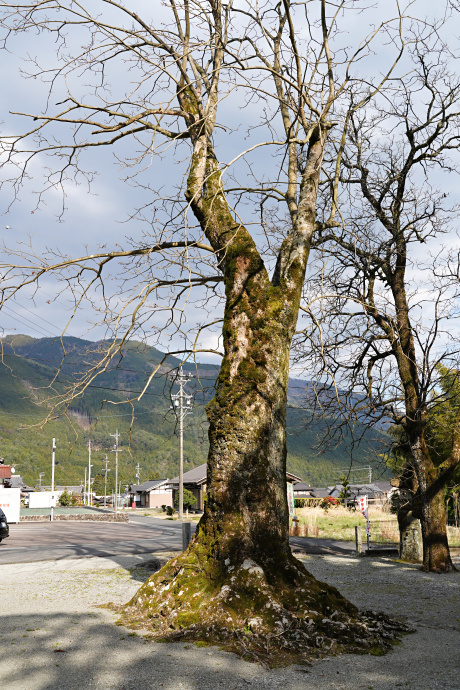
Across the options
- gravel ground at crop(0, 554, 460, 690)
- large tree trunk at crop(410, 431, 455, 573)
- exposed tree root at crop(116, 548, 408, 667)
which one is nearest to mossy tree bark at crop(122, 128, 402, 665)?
exposed tree root at crop(116, 548, 408, 667)

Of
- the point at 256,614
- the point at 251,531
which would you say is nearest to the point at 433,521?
the point at 251,531

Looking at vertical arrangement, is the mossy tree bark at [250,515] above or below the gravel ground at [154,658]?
above

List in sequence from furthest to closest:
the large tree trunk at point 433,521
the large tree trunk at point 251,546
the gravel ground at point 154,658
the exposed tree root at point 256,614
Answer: the large tree trunk at point 433,521, the large tree trunk at point 251,546, the exposed tree root at point 256,614, the gravel ground at point 154,658

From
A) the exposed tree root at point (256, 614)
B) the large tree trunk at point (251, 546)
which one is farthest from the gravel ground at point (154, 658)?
the large tree trunk at point (251, 546)

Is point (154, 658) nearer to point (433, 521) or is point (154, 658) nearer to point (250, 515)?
point (250, 515)

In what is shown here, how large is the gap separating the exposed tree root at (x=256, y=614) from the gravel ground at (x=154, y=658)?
246 mm

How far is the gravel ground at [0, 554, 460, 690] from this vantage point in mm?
4270

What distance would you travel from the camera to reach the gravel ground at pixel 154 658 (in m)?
4.27

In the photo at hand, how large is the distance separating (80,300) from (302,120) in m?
4.24

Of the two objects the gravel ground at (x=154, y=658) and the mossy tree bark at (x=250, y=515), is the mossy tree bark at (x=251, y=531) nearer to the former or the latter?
the mossy tree bark at (x=250, y=515)

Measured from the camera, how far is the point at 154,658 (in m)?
4.76

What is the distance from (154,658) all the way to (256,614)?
125 cm

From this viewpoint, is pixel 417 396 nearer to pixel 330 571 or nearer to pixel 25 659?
pixel 330 571

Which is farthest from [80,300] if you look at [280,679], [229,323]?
[280,679]
